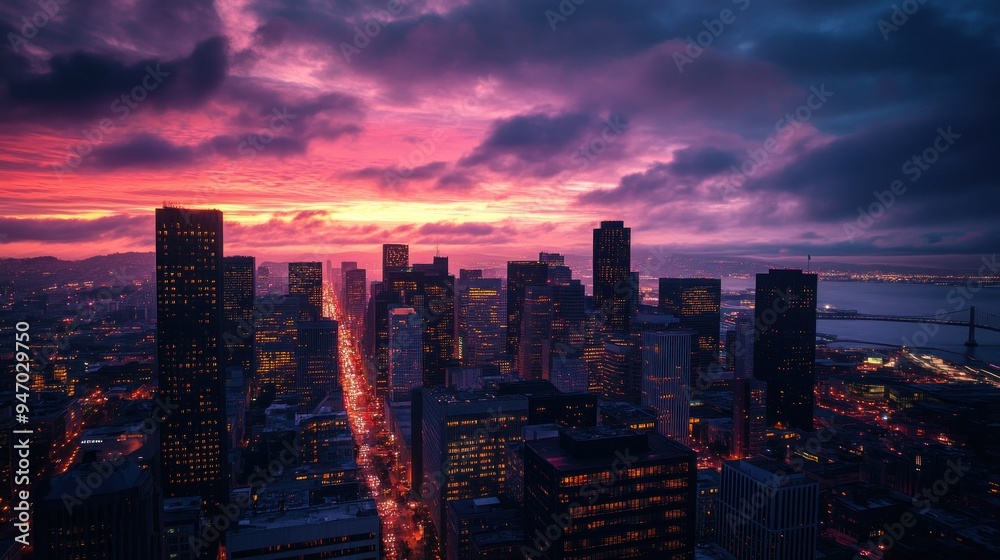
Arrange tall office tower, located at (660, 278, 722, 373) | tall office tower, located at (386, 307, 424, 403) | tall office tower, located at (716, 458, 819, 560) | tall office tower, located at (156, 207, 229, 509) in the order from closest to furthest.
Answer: tall office tower, located at (716, 458, 819, 560), tall office tower, located at (156, 207, 229, 509), tall office tower, located at (386, 307, 424, 403), tall office tower, located at (660, 278, 722, 373)

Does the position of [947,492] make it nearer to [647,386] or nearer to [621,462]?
[647,386]

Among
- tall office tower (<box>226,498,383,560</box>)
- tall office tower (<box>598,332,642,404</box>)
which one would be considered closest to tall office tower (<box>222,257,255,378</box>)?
tall office tower (<box>598,332,642,404</box>)

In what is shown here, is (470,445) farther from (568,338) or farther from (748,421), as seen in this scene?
(568,338)

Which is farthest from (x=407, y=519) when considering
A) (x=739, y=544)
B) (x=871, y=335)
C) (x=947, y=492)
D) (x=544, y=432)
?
(x=871, y=335)

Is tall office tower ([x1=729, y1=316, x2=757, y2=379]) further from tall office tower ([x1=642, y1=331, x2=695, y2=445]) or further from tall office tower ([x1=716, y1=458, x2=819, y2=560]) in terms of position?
tall office tower ([x1=716, y1=458, x2=819, y2=560])

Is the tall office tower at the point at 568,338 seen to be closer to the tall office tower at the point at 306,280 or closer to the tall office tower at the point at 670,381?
the tall office tower at the point at 670,381

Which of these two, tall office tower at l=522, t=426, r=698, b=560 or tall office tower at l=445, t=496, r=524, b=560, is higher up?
tall office tower at l=522, t=426, r=698, b=560
